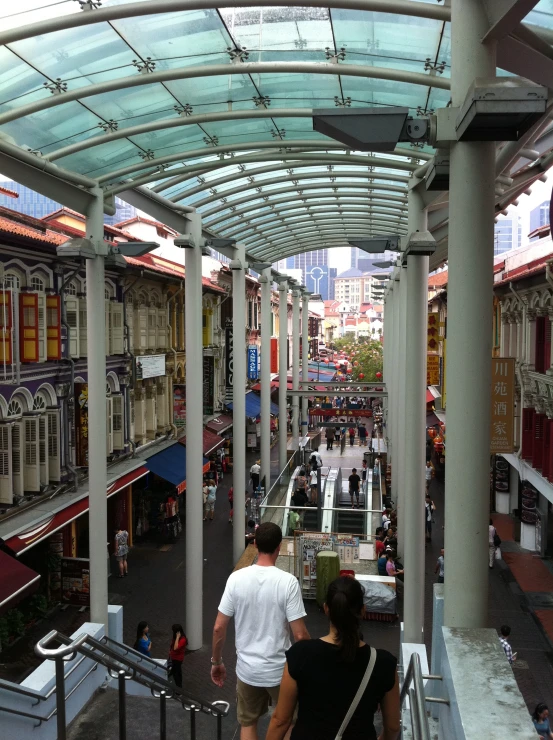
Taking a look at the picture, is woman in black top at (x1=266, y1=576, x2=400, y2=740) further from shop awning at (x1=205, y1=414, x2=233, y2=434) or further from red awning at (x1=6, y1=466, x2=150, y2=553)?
shop awning at (x1=205, y1=414, x2=233, y2=434)

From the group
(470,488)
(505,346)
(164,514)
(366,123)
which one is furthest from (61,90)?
(505,346)

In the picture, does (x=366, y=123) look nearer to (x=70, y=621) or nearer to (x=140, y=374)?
(x=70, y=621)

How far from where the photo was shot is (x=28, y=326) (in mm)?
15844

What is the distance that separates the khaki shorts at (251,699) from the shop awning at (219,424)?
24.5 meters

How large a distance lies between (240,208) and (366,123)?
13.7m

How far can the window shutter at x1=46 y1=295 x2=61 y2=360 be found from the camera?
17.0m

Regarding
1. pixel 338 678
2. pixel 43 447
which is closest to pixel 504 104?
pixel 338 678

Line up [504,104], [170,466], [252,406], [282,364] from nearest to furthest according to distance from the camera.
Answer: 1. [504,104]
2. [170,466]
3. [282,364]
4. [252,406]

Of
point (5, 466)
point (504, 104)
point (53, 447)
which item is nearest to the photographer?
point (504, 104)

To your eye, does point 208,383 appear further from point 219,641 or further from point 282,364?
point 219,641


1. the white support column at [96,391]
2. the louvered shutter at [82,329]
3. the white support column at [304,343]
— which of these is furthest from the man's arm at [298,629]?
the white support column at [304,343]

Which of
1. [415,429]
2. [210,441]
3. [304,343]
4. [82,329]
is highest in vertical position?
[82,329]

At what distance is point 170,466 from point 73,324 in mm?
6472

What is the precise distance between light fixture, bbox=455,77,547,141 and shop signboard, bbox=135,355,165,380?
18820mm
